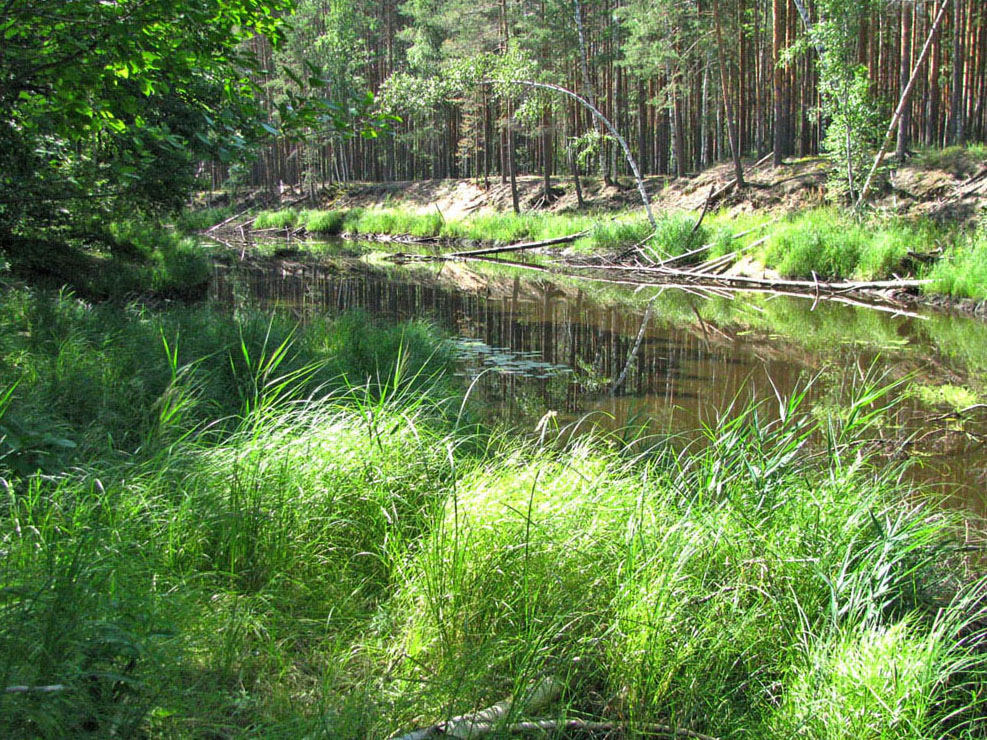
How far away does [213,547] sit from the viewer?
129 inches

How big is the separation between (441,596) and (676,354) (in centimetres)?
761

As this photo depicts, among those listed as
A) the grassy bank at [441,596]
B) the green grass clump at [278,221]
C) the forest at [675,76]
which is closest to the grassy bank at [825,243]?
the forest at [675,76]

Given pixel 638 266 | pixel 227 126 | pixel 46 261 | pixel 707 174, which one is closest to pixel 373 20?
pixel 707 174

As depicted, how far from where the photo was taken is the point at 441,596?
289 cm

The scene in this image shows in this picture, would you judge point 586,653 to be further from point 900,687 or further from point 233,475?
point 233,475

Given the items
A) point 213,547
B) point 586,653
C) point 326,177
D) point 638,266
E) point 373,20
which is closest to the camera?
point 586,653

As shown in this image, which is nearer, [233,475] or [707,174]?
[233,475]

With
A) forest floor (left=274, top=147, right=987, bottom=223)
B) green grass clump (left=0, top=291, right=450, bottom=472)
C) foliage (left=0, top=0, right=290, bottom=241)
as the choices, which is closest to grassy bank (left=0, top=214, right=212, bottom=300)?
green grass clump (left=0, top=291, right=450, bottom=472)

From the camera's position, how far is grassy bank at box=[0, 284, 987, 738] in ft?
7.43

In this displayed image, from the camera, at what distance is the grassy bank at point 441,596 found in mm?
2266

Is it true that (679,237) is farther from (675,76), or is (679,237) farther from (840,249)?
(675,76)

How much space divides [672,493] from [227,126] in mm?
3467

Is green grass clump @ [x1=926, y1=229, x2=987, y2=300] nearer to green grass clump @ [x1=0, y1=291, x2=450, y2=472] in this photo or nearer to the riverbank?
the riverbank

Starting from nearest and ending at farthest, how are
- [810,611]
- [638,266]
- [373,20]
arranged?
[810,611] → [638,266] → [373,20]
